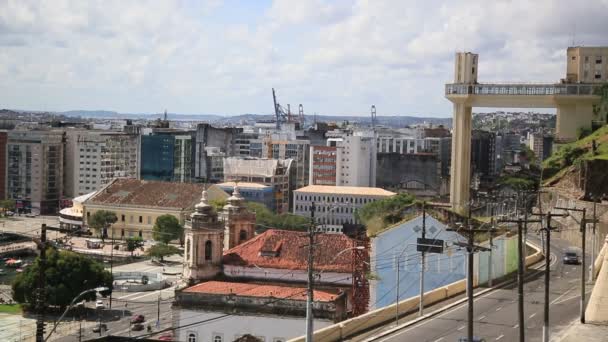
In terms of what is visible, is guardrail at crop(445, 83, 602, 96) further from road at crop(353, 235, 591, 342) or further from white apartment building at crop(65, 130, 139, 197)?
white apartment building at crop(65, 130, 139, 197)

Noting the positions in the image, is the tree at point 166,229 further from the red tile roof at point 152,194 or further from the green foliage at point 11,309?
the green foliage at point 11,309

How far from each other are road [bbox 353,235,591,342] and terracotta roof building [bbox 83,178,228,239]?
44837mm

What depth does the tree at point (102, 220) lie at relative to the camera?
76312mm

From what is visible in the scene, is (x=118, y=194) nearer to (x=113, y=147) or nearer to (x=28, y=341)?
(x=113, y=147)

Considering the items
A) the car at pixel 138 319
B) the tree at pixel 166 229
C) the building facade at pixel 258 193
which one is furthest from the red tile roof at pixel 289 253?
the building facade at pixel 258 193

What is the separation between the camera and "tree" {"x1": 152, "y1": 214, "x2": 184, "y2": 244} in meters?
72.8

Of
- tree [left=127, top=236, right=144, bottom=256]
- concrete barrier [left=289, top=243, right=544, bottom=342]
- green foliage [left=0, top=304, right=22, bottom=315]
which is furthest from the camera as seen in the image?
tree [left=127, top=236, right=144, bottom=256]

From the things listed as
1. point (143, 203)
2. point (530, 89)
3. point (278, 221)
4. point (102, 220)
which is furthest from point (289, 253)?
point (143, 203)

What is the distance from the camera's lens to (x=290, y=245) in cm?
3784

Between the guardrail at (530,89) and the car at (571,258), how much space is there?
18.9m

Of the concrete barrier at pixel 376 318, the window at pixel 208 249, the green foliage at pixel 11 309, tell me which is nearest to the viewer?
the concrete barrier at pixel 376 318

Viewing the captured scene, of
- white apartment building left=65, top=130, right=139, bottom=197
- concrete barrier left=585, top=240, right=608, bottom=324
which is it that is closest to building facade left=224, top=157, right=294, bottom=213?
white apartment building left=65, top=130, right=139, bottom=197

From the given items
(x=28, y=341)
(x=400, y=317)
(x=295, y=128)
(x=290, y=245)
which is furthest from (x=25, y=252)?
(x=295, y=128)

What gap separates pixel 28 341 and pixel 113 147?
68.0 meters
